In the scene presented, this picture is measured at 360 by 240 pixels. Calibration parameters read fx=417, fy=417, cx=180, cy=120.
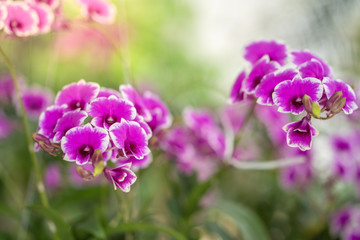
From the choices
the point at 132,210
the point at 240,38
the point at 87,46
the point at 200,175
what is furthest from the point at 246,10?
the point at 132,210

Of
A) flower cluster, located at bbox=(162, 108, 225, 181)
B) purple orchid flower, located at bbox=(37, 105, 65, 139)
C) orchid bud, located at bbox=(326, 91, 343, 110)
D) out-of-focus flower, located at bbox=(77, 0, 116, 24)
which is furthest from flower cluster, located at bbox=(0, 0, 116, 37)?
orchid bud, located at bbox=(326, 91, 343, 110)

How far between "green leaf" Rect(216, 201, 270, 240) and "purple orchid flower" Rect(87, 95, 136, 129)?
0.31 m

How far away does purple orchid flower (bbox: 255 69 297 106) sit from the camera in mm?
388

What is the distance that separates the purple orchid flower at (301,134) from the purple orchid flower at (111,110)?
5.5 inches

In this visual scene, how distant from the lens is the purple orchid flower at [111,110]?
0.37 metres

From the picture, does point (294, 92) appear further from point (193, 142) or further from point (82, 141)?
point (193, 142)

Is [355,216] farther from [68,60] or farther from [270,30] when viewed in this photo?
[68,60]

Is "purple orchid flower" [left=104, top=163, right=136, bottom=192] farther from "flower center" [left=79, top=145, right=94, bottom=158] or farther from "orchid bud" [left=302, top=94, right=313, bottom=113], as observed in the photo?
"orchid bud" [left=302, top=94, right=313, bottom=113]

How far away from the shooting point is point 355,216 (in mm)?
701

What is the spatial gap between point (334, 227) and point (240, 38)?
1.35 meters

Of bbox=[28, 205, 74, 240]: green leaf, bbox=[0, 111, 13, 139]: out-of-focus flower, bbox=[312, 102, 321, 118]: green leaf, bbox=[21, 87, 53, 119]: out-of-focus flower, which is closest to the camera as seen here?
bbox=[312, 102, 321, 118]: green leaf

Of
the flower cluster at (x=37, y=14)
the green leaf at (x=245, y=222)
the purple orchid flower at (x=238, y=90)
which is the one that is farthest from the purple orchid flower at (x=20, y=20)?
the green leaf at (x=245, y=222)

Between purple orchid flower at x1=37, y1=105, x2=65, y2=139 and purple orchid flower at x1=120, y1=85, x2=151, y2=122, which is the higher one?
purple orchid flower at x1=120, y1=85, x2=151, y2=122

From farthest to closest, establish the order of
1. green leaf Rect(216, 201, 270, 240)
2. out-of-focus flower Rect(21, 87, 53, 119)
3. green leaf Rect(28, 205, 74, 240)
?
out-of-focus flower Rect(21, 87, 53, 119)
green leaf Rect(216, 201, 270, 240)
green leaf Rect(28, 205, 74, 240)
